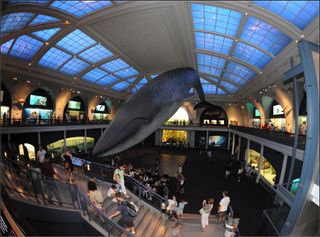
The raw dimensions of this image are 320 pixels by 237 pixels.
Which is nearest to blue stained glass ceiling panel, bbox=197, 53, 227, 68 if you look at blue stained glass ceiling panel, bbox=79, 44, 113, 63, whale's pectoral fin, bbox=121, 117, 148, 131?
blue stained glass ceiling panel, bbox=79, 44, 113, 63

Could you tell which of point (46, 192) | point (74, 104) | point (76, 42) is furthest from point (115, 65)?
point (46, 192)

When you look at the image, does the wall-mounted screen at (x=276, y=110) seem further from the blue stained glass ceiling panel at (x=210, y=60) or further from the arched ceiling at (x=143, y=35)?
the blue stained glass ceiling panel at (x=210, y=60)

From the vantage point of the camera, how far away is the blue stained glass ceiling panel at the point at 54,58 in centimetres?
1909

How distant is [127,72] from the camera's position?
28.0m

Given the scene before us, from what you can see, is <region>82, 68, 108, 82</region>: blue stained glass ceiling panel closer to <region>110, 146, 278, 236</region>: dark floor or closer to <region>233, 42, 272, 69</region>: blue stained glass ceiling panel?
<region>110, 146, 278, 236</region>: dark floor

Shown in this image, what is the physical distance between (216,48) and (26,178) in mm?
19600

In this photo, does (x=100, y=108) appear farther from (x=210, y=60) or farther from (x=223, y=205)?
(x=223, y=205)

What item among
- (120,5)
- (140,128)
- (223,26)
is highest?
(223,26)

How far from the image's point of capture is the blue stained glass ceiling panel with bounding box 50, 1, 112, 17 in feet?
38.3

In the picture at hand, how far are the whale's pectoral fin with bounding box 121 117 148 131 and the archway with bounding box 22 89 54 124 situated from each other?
20161mm

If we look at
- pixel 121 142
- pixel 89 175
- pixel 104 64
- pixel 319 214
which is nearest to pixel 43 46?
pixel 104 64

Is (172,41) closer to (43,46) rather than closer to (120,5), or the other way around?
(120,5)

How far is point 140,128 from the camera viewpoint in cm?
364

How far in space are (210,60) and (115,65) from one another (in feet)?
39.7
